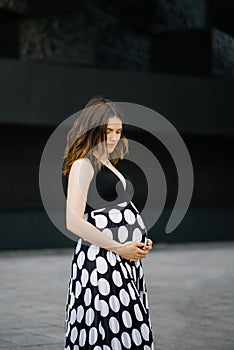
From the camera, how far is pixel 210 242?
60.6 ft

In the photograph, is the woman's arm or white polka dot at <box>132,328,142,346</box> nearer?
the woman's arm

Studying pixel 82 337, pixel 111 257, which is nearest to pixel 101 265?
pixel 111 257

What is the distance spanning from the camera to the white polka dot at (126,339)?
4109 millimetres

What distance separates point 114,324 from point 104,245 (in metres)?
0.43

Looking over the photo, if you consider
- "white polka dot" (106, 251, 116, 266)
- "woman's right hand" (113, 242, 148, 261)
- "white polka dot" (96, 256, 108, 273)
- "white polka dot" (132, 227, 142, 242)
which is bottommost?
"white polka dot" (96, 256, 108, 273)

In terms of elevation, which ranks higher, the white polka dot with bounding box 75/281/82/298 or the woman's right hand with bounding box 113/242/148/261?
the woman's right hand with bounding box 113/242/148/261

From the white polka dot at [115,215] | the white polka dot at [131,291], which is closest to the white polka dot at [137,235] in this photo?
the white polka dot at [115,215]

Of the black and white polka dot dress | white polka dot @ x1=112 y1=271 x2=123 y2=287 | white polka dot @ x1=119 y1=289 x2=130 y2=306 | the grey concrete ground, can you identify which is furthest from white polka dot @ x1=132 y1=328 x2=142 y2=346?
the grey concrete ground

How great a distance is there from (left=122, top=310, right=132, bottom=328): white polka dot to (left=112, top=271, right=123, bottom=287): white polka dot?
148 millimetres

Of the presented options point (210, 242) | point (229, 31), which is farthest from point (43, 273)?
point (229, 31)

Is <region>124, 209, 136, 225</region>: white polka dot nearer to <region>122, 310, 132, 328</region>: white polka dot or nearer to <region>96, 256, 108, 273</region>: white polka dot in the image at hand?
<region>96, 256, 108, 273</region>: white polka dot

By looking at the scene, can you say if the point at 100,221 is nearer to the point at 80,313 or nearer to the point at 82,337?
the point at 80,313

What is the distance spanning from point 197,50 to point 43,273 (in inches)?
326

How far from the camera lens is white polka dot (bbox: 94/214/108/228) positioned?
409 cm
